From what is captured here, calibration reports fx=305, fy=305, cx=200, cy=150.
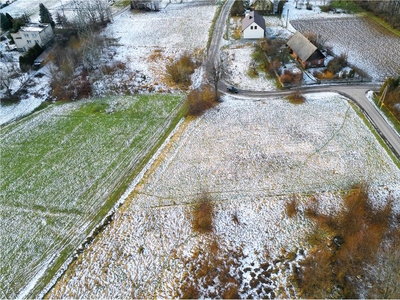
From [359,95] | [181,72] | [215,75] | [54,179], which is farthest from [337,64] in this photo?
[54,179]

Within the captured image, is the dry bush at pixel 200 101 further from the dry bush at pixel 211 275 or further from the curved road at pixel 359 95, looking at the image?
the dry bush at pixel 211 275

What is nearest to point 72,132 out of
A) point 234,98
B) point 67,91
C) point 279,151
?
point 67,91

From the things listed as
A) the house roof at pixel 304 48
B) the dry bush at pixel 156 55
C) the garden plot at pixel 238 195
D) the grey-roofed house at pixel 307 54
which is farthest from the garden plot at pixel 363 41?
the dry bush at pixel 156 55

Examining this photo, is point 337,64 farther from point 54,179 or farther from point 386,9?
point 54,179

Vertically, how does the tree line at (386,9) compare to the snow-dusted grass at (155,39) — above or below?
above

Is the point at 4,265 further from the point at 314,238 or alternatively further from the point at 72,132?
the point at 314,238

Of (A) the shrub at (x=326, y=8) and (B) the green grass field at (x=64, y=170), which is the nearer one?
(B) the green grass field at (x=64, y=170)

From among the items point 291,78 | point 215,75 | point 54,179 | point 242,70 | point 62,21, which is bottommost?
point 54,179
